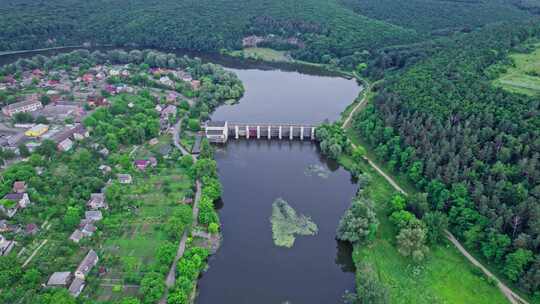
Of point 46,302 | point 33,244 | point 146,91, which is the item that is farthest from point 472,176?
point 146,91

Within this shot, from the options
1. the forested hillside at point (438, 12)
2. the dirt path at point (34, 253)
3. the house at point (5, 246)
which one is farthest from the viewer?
the forested hillside at point (438, 12)

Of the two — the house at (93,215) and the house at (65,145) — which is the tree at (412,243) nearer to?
the house at (93,215)

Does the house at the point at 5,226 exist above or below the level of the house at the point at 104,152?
below

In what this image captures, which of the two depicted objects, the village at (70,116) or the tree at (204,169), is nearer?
the village at (70,116)

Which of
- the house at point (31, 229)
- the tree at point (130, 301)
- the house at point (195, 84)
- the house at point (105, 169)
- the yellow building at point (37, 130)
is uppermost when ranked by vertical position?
the house at point (195, 84)

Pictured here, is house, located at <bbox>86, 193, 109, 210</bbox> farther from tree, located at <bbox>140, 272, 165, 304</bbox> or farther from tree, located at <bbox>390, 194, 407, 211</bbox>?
tree, located at <bbox>390, 194, 407, 211</bbox>

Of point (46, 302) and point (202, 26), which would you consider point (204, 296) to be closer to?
point (46, 302)

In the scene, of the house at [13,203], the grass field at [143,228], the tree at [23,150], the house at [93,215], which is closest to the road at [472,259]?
the grass field at [143,228]

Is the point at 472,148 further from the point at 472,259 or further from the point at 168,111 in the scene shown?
the point at 168,111
